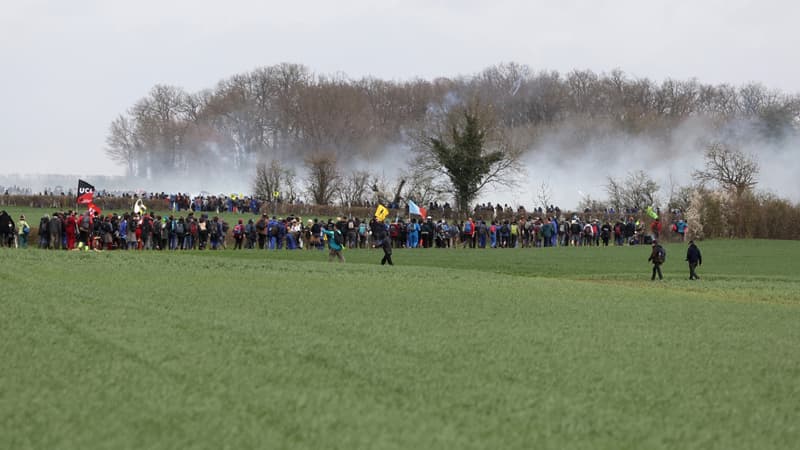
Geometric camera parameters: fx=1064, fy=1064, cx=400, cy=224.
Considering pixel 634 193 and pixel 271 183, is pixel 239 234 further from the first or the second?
pixel 634 193

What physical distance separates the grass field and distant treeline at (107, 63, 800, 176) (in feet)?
295

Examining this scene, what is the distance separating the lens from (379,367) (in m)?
11.7

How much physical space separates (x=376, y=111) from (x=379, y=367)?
119 meters

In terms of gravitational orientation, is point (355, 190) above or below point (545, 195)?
below

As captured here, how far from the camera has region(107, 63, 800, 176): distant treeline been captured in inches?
4614

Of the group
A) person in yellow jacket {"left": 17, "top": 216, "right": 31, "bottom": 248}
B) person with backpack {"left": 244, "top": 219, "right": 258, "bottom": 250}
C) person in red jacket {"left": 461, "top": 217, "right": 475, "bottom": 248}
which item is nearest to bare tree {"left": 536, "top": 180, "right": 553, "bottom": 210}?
person in red jacket {"left": 461, "top": 217, "right": 475, "bottom": 248}

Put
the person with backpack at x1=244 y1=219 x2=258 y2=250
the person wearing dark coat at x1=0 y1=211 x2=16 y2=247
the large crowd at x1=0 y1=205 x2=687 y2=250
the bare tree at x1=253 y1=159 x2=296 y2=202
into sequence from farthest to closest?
the bare tree at x1=253 y1=159 x2=296 y2=202, the person with backpack at x1=244 y1=219 x2=258 y2=250, the large crowd at x1=0 y1=205 x2=687 y2=250, the person wearing dark coat at x1=0 y1=211 x2=16 y2=247

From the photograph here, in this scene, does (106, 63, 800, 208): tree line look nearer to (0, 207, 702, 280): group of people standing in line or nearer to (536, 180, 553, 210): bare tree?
(536, 180, 553, 210): bare tree

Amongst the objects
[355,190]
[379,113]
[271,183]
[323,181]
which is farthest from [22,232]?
[379,113]

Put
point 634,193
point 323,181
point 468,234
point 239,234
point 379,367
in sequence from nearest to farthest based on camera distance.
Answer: point 379,367
point 239,234
point 468,234
point 634,193
point 323,181

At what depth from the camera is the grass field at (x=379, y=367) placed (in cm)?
885

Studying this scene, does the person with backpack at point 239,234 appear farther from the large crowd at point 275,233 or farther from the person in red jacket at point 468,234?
the person in red jacket at point 468,234

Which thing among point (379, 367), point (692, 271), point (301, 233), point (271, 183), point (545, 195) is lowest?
point (379, 367)

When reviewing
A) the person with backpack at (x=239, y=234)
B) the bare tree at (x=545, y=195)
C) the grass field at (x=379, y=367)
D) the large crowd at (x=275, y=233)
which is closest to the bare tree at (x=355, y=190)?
the bare tree at (x=545, y=195)
